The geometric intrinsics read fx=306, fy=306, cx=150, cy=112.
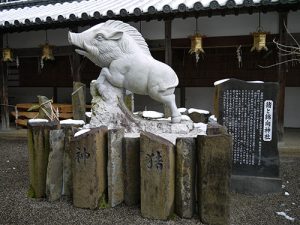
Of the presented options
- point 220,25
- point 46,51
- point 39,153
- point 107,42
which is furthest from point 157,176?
point 46,51

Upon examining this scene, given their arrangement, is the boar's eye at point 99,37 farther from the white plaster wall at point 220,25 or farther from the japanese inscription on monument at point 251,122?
the white plaster wall at point 220,25

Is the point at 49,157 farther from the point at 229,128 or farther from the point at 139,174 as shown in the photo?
the point at 229,128

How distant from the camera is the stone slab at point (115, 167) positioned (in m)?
3.03

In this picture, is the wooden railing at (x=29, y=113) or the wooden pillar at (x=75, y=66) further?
the wooden railing at (x=29, y=113)

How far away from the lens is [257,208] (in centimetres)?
338

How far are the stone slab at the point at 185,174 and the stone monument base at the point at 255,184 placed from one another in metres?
1.42

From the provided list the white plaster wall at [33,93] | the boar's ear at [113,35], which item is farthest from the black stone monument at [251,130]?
the white plaster wall at [33,93]

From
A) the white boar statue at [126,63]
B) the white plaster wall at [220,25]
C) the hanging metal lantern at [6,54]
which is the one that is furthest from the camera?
the hanging metal lantern at [6,54]

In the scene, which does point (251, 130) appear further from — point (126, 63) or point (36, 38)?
point (36, 38)

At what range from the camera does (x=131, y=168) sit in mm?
3043

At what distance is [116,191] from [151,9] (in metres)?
3.71

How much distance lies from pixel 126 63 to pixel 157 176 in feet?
4.72

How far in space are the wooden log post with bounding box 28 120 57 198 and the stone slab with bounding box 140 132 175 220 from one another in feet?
3.84

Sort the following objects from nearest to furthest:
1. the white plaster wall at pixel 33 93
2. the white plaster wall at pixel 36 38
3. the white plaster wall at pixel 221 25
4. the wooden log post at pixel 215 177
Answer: the wooden log post at pixel 215 177 → the white plaster wall at pixel 221 25 → the white plaster wall at pixel 36 38 → the white plaster wall at pixel 33 93
